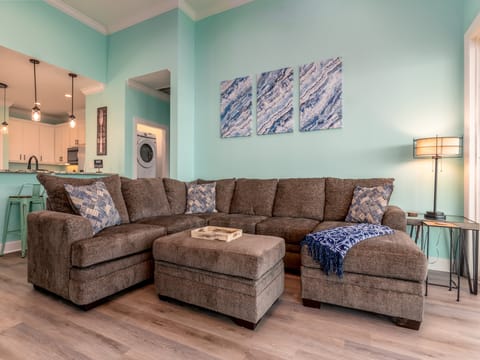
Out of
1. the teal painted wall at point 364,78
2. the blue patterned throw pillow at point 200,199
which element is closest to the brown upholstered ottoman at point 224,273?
the blue patterned throw pillow at point 200,199

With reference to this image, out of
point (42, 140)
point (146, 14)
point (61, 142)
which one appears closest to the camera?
point (146, 14)

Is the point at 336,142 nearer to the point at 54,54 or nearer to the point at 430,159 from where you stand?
the point at 430,159

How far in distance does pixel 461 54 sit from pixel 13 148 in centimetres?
849

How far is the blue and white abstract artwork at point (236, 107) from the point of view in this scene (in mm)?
3629

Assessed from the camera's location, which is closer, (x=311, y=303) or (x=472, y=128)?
(x=311, y=303)

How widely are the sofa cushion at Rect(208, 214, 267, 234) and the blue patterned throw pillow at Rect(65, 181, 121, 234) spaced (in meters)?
1.01

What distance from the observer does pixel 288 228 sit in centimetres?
245

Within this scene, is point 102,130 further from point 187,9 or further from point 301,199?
point 301,199

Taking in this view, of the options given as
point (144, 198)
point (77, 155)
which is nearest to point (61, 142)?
point (77, 155)

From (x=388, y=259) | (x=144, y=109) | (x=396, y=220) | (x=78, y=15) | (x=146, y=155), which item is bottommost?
(x=388, y=259)

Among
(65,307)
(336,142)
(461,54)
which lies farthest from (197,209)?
(461,54)

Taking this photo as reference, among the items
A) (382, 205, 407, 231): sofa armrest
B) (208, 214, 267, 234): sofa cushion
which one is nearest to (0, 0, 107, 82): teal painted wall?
(208, 214, 267, 234): sofa cushion

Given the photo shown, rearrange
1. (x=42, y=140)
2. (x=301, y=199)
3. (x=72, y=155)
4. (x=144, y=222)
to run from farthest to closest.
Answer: (x=42, y=140) → (x=72, y=155) → (x=301, y=199) → (x=144, y=222)

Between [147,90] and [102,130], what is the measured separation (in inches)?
43.4
